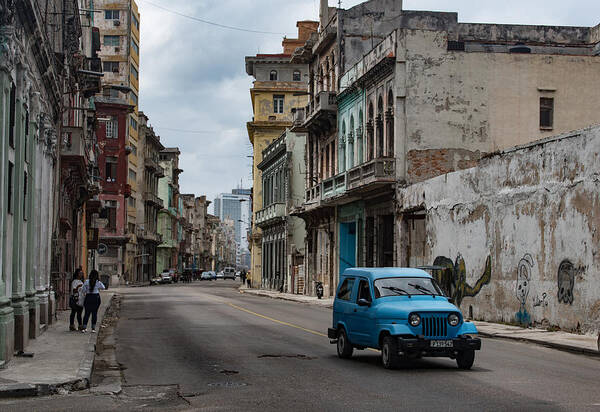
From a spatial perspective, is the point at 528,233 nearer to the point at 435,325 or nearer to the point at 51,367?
the point at 435,325

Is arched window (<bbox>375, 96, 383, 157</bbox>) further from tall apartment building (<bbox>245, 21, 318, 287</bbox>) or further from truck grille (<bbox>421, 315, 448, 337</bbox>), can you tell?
tall apartment building (<bbox>245, 21, 318, 287</bbox>)

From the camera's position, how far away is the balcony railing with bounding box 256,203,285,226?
6650 centimetres

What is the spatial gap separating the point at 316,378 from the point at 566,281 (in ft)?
40.6

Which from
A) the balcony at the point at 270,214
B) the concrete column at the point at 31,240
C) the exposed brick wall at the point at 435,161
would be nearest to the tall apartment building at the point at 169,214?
the balcony at the point at 270,214

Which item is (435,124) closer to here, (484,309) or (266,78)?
(484,309)

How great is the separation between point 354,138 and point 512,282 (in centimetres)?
1929

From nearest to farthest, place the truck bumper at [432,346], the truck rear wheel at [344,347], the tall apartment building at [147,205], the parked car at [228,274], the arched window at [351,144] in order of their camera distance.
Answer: the truck bumper at [432,346]
the truck rear wheel at [344,347]
the arched window at [351,144]
the tall apartment building at [147,205]
the parked car at [228,274]

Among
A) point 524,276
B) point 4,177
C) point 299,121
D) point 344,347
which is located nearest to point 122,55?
point 299,121

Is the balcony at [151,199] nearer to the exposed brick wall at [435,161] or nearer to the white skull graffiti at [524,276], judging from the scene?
the exposed brick wall at [435,161]

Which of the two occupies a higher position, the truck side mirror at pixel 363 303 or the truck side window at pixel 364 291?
the truck side window at pixel 364 291

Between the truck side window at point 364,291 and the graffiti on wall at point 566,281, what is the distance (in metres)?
9.19

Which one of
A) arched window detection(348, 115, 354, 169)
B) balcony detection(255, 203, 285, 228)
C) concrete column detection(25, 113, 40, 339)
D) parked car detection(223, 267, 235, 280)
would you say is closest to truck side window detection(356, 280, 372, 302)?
concrete column detection(25, 113, 40, 339)

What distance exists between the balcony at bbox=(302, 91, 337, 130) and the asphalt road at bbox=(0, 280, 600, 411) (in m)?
27.0

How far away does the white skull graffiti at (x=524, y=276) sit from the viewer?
26.1 m
